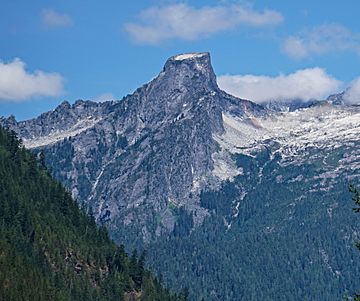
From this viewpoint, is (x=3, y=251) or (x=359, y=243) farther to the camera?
(x=3, y=251)

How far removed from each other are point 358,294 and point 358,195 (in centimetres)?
928

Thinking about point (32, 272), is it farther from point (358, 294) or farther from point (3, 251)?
point (358, 294)

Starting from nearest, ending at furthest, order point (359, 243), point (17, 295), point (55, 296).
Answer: point (359, 243) → point (17, 295) → point (55, 296)

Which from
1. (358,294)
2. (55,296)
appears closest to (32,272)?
(55,296)

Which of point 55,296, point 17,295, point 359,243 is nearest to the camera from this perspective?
point 359,243

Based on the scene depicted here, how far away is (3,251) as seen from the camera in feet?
650

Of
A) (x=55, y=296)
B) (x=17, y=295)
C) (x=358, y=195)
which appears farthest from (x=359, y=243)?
(x=55, y=296)

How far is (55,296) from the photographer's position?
19562 cm

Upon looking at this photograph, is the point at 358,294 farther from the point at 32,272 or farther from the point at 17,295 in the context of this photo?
the point at 32,272

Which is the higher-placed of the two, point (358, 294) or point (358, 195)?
point (358, 195)

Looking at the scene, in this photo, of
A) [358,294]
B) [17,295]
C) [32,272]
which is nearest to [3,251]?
[32,272]

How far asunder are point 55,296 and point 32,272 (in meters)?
7.92

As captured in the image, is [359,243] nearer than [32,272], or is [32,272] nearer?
[359,243]

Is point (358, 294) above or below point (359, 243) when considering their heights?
below
